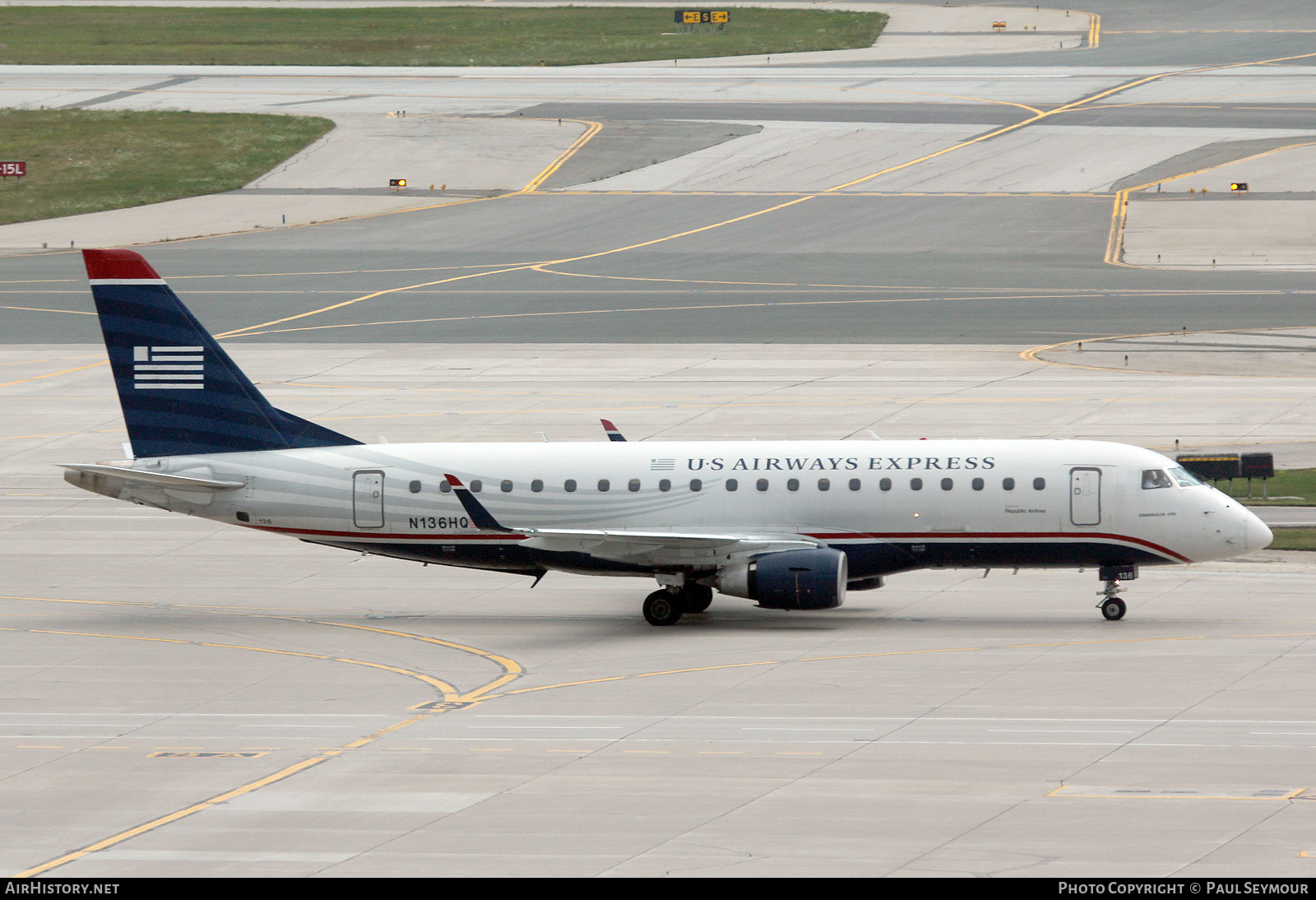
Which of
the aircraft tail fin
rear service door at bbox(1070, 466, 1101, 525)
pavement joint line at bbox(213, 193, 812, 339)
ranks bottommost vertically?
rear service door at bbox(1070, 466, 1101, 525)

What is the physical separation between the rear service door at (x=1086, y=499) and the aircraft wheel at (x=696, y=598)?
27.3ft

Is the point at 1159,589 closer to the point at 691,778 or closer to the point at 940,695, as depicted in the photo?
the point at 940,695

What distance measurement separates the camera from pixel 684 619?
1588 inches

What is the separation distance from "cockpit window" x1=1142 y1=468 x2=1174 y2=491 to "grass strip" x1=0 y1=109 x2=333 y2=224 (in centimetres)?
8472

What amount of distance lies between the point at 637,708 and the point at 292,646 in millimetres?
9600

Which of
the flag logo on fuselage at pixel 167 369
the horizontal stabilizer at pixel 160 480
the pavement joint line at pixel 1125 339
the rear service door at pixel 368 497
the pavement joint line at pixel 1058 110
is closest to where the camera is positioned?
the horizontal stabilizer at pixel 160 480

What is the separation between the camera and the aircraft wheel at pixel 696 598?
40016 mm

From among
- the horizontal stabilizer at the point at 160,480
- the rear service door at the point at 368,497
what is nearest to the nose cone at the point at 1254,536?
the rear service door at the point at 368,497

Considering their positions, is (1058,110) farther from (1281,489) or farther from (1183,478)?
(1183,478)

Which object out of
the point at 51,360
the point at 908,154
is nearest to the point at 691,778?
the point at 51,360

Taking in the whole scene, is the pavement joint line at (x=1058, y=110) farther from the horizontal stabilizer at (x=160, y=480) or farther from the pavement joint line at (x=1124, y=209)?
the horizontal stabilizer at (x=160, y=480)

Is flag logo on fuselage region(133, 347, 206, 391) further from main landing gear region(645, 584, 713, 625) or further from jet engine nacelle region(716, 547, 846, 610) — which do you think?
jet engine nacelle region(716, 547, 846, 610)

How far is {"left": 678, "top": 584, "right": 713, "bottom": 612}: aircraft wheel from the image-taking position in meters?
40.0

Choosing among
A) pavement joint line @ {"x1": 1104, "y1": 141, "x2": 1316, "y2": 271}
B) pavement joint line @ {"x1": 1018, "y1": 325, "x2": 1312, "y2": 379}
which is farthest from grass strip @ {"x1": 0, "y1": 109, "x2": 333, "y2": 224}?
pavement joint line @ {"x1": 1018, "y1": 325, "x2": 1312, "y2": 379}
